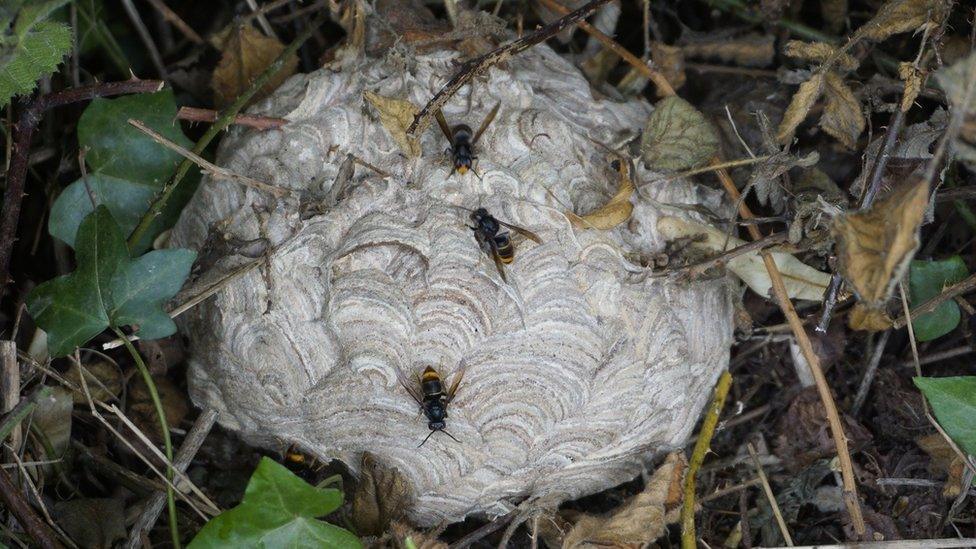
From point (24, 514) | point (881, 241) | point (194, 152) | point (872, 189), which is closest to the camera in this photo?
point (881, 241)

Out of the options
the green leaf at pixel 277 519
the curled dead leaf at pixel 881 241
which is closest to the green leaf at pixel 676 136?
the curled dead leaf at pixel 881 241

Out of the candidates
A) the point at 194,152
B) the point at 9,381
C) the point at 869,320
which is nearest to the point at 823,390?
the point at 869,320

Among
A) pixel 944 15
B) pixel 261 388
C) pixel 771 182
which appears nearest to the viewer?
pixel 944 15

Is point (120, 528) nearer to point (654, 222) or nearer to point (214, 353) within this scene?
point (214, 353)

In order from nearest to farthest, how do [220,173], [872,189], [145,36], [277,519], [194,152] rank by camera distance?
[277,519], [872,189], [220,173], [194,152], [145,36]

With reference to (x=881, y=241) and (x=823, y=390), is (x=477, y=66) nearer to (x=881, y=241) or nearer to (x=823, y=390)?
(x=881, y=241)

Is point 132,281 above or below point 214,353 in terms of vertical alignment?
above

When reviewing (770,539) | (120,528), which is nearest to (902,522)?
(770,539)
